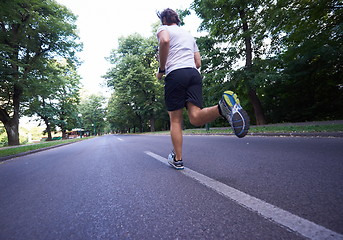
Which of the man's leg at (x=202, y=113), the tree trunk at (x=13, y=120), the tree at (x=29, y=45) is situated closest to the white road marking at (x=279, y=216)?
the man's leg at (x=202, y=113)

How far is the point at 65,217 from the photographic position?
1344 mm

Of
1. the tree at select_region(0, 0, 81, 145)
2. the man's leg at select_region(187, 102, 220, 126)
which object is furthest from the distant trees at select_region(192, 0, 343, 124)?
the tree at select_region(0, 0, 81, 145)

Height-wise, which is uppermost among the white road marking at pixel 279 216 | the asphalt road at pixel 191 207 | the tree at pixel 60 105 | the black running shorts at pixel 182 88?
the tree at pixel 60 105

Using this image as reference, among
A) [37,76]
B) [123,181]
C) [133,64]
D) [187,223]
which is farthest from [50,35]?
[187,223]

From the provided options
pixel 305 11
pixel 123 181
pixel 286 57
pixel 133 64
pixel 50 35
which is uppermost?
pixel 133 64

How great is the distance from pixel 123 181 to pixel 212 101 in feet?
33.5

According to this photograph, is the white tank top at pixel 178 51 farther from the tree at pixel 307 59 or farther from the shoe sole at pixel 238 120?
the tree at pixel 307 59

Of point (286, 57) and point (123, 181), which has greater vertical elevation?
point (286, 57)

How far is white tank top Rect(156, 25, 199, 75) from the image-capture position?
7.80 ft

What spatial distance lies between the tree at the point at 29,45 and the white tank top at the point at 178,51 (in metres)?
12.0

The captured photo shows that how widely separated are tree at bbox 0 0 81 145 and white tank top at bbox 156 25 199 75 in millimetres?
12011

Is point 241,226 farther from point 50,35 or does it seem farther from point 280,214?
point 50,35

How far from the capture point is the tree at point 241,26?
29.3ft

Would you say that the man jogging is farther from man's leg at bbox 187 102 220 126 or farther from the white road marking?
the white road marking
